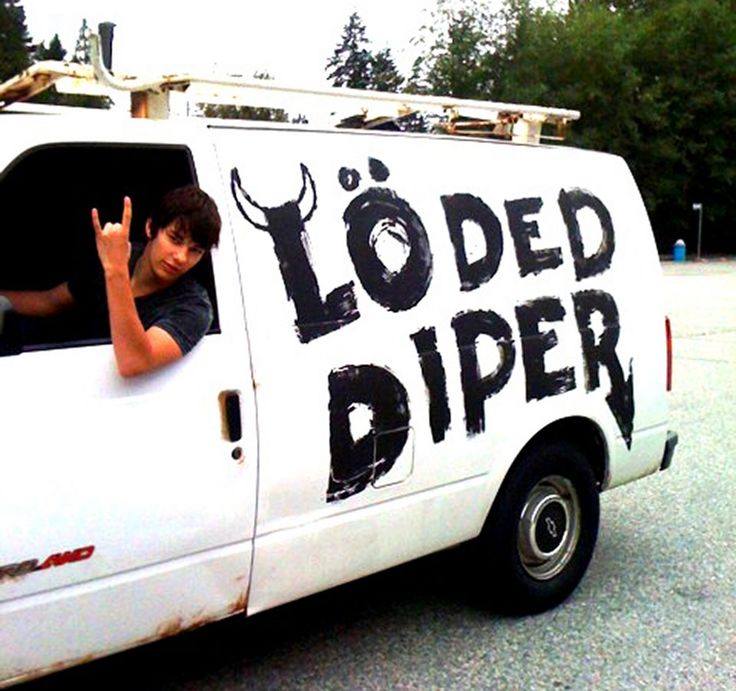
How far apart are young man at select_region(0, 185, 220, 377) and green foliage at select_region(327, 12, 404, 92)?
198 ft

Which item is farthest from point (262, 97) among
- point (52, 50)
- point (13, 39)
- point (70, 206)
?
point (13, 39)

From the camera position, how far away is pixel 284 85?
3541mm

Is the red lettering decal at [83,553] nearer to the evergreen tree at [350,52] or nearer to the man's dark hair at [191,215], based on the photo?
the man's dark hair at [191,215]

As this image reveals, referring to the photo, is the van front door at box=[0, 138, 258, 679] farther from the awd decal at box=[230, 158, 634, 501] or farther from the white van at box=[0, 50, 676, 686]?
the awd decal at box=[230, 158, 634, 501]

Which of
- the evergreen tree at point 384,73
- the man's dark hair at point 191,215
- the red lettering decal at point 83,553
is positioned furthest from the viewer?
the evergreen tree at point 384,73

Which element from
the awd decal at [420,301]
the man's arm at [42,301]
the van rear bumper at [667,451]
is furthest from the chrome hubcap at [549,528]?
the man's arm at [42,301]

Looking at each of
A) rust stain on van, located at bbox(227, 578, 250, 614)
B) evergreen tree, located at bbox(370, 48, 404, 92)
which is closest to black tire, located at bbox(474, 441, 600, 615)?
rust stain on van, located at bbox(227, 578, 250, 614)

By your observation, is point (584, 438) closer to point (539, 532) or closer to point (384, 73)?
point (539, 532)

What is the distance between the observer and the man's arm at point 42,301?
301 centimetres

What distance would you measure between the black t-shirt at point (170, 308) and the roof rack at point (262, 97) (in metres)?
0.64

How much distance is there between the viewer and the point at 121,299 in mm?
2619

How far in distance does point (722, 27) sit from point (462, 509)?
4579 centimetres

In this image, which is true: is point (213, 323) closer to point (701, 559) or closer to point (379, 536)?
point (379, 536)

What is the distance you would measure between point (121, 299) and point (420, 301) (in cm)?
126
